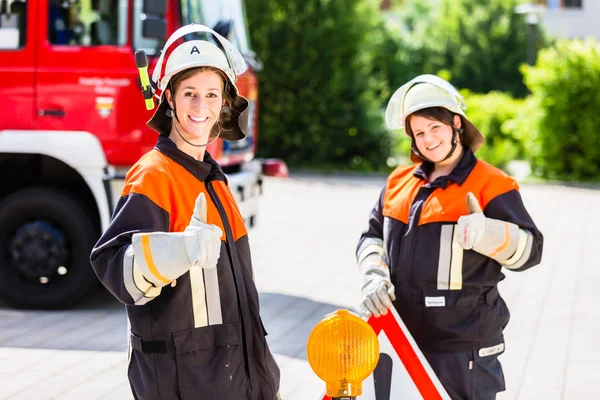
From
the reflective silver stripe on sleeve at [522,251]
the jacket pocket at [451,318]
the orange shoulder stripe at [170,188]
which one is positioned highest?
the orange shoulder stripe at [170,188]

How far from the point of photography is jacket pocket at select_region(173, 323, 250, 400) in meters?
3.02

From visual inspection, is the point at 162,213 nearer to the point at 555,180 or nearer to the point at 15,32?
the point at 15,32

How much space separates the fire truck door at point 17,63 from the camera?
7.75 m

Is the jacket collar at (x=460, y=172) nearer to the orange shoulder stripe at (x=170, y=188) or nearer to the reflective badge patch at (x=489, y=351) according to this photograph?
the reflective badge patch at (x=489, y=351)

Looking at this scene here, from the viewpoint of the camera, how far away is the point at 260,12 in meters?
20.5

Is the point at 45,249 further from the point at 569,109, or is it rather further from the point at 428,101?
the point at 569,109

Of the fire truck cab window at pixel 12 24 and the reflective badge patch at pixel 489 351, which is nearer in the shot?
the reflective badge patch at pixel 489 351

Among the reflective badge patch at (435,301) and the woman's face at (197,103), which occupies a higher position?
the woman's face at (197,103)

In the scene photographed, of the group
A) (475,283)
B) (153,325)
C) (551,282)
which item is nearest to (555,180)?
(551,282)

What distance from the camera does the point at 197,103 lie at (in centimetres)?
318

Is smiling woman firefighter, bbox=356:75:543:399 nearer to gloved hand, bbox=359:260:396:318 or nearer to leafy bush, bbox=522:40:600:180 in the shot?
gloved hand, bbox=359:260:396:318

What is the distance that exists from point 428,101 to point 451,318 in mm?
827

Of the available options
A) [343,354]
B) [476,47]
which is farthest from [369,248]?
[476,47]

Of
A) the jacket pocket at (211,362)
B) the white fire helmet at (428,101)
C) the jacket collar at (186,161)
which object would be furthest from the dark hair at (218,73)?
the white fire helmet at (428,101)
